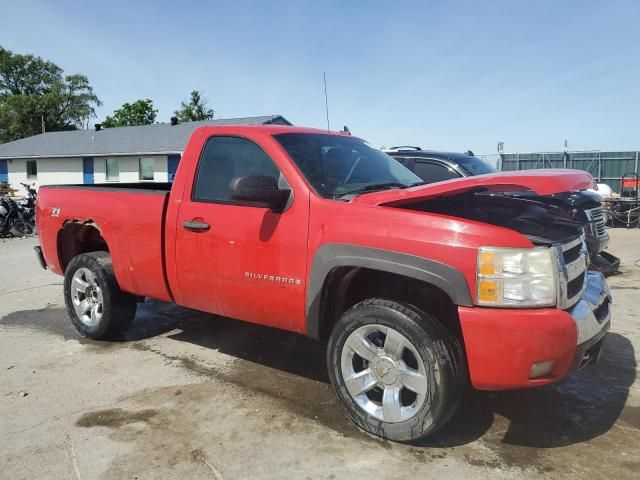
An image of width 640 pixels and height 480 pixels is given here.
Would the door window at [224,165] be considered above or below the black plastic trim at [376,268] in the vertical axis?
above

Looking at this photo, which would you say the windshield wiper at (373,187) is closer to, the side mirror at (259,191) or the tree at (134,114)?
the side mirror at (259,191)

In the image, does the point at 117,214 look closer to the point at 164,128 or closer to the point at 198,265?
the point at 198,265

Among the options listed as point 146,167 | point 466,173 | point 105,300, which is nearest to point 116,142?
point 146,167

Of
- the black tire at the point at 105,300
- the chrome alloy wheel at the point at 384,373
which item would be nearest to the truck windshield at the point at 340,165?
the chrome alloy wheel at the point at 384,373

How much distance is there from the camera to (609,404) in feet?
11.9

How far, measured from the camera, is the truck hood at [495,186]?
9.40 feet

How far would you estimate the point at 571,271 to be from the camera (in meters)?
2.97

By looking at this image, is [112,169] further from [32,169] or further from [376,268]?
[376,268]

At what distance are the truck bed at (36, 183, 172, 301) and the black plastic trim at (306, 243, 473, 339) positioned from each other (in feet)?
4.97

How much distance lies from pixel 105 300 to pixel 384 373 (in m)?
2.86

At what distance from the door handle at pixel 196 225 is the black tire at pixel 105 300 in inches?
49.8

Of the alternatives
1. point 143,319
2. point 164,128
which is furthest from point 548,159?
point 164,128

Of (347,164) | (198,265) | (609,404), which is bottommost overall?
(609,404)

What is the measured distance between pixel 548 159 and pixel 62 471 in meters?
23.0
